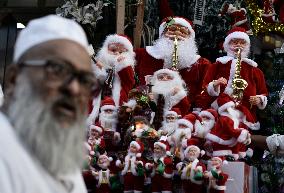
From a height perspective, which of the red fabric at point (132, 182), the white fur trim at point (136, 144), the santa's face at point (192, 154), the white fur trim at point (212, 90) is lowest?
the red fabric at point (132, 182)

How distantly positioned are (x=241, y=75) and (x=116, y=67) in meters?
1.23

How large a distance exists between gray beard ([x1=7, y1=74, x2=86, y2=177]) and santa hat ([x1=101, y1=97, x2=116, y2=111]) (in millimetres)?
3906

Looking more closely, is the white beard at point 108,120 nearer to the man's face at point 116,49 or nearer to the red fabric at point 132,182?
the red fabric at point 132,182

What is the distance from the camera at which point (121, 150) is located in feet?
17.4

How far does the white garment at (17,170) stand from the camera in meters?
1.59

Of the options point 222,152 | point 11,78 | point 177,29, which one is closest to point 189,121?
point 222,152

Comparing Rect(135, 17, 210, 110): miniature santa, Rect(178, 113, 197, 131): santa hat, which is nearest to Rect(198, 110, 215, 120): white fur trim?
Rect(178, 113, 197, 131): santa hat

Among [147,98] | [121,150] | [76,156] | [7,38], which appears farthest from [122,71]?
[76,156]

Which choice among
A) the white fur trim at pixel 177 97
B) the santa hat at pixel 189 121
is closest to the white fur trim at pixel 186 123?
the santa hat at pixel 189 121

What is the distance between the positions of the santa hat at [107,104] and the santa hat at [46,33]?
3840 millimetres

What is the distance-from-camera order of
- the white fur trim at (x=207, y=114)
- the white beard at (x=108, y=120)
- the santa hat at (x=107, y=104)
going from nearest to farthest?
1. the white fur trim at (x=207, y=114)
2. the white beard at (x=108, y=120)
3. the santa hat at (x=107, y=104)

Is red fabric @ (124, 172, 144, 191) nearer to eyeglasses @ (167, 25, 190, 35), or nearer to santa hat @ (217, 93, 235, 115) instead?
santa hat @ (217, 93, 235, 115)

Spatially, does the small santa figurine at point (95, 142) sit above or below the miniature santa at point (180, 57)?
below

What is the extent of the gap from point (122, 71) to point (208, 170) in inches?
72.1
